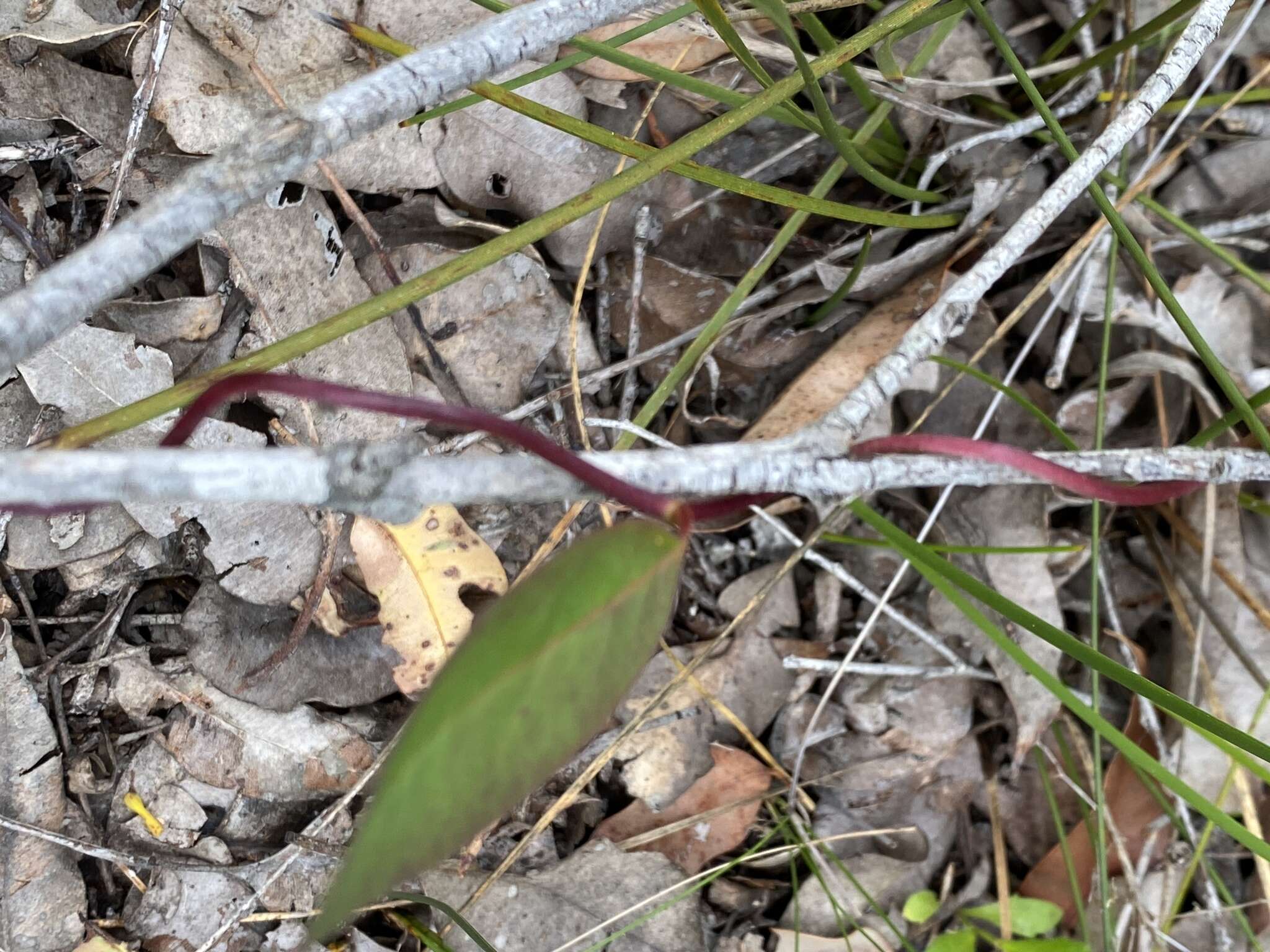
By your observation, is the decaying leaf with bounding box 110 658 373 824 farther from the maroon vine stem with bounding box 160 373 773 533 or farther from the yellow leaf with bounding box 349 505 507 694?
the maroon vine stem with bounding box 160 373 773 533

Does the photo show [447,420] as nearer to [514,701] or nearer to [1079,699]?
[514,701]

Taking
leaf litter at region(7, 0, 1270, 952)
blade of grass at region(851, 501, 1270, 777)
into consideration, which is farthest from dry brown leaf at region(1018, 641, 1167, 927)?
blade of grass at region(851, 501, 1270, 777)

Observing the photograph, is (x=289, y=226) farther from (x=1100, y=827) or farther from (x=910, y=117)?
(x=1100, y=827)

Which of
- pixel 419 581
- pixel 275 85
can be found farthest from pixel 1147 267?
pixel 275 85

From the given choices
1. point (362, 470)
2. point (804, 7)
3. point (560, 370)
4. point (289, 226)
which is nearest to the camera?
point (362, 470)

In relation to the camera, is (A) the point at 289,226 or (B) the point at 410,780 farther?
(A) the point at 289,226

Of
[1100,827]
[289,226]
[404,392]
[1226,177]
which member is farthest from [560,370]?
[1226,177]
